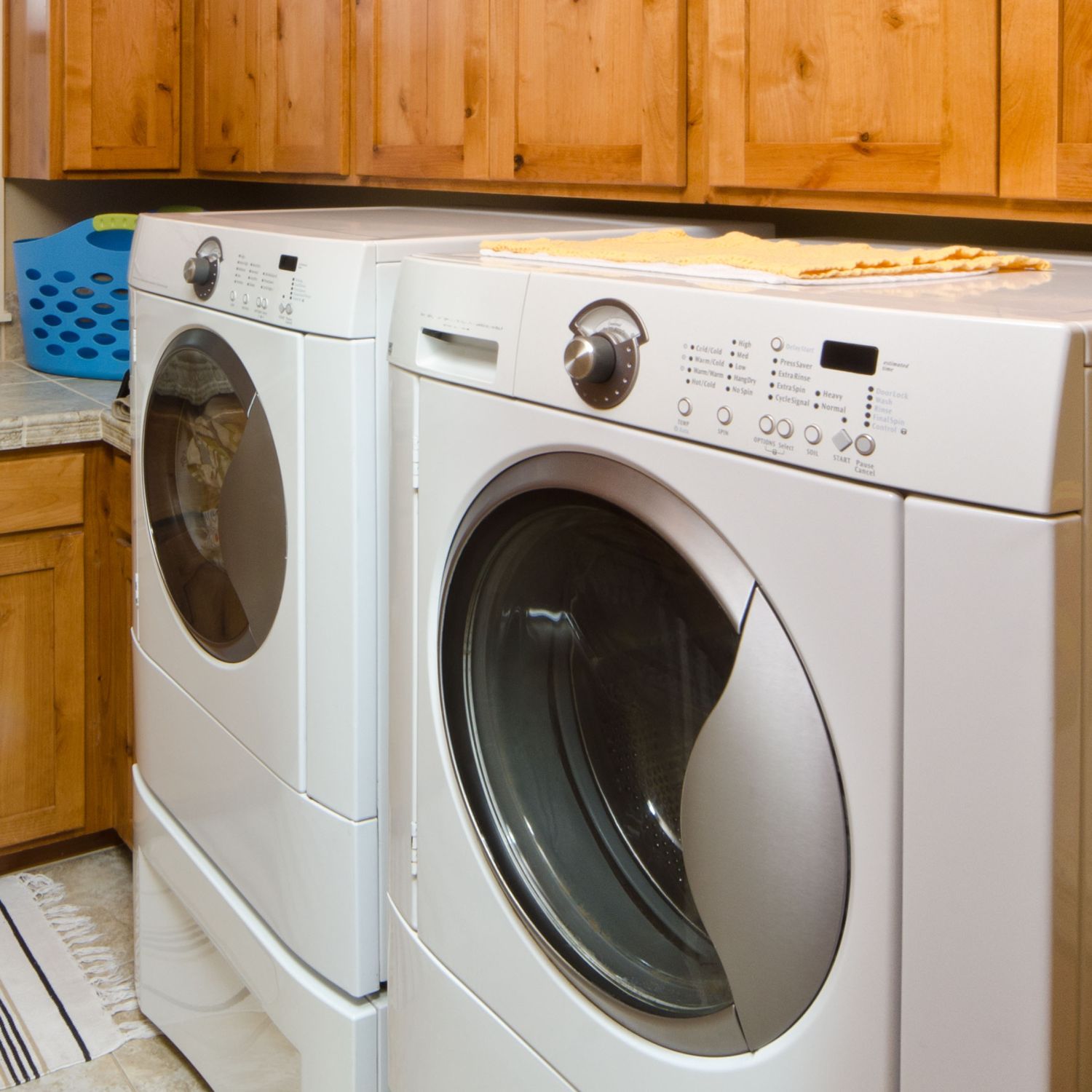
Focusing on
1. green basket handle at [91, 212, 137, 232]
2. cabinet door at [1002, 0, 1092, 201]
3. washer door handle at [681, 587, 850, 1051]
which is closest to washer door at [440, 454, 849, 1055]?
washer door handle at [681, 587, 850, 1051]

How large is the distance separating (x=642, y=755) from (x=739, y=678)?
0.72 feet

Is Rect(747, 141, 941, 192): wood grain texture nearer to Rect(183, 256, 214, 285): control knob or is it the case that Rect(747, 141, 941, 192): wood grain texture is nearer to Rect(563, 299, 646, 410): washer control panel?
Rect(563, 299, 646, 410): washer control panel

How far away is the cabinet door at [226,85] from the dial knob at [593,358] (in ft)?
5.44

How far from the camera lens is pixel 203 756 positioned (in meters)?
1.59

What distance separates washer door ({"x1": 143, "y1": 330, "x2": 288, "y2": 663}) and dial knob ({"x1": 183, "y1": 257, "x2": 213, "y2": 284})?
59 millimetres

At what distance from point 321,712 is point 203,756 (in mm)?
346

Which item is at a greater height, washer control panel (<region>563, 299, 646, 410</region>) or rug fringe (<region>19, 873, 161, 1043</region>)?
washer control panel (<region>563, 299, 646, 410</region>)

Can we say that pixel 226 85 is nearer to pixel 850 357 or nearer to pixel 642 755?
pixel 642 755

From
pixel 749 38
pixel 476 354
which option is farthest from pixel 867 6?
pixel 476 354

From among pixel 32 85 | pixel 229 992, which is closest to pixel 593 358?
pixel 229 992

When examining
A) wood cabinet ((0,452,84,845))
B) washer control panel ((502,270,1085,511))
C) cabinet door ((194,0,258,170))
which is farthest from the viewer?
cabinet door ((194,0,258,170))

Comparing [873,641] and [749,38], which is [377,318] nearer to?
[749,38]

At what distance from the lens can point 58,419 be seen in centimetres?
215

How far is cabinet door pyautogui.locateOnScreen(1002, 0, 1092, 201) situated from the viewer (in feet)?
3.48
